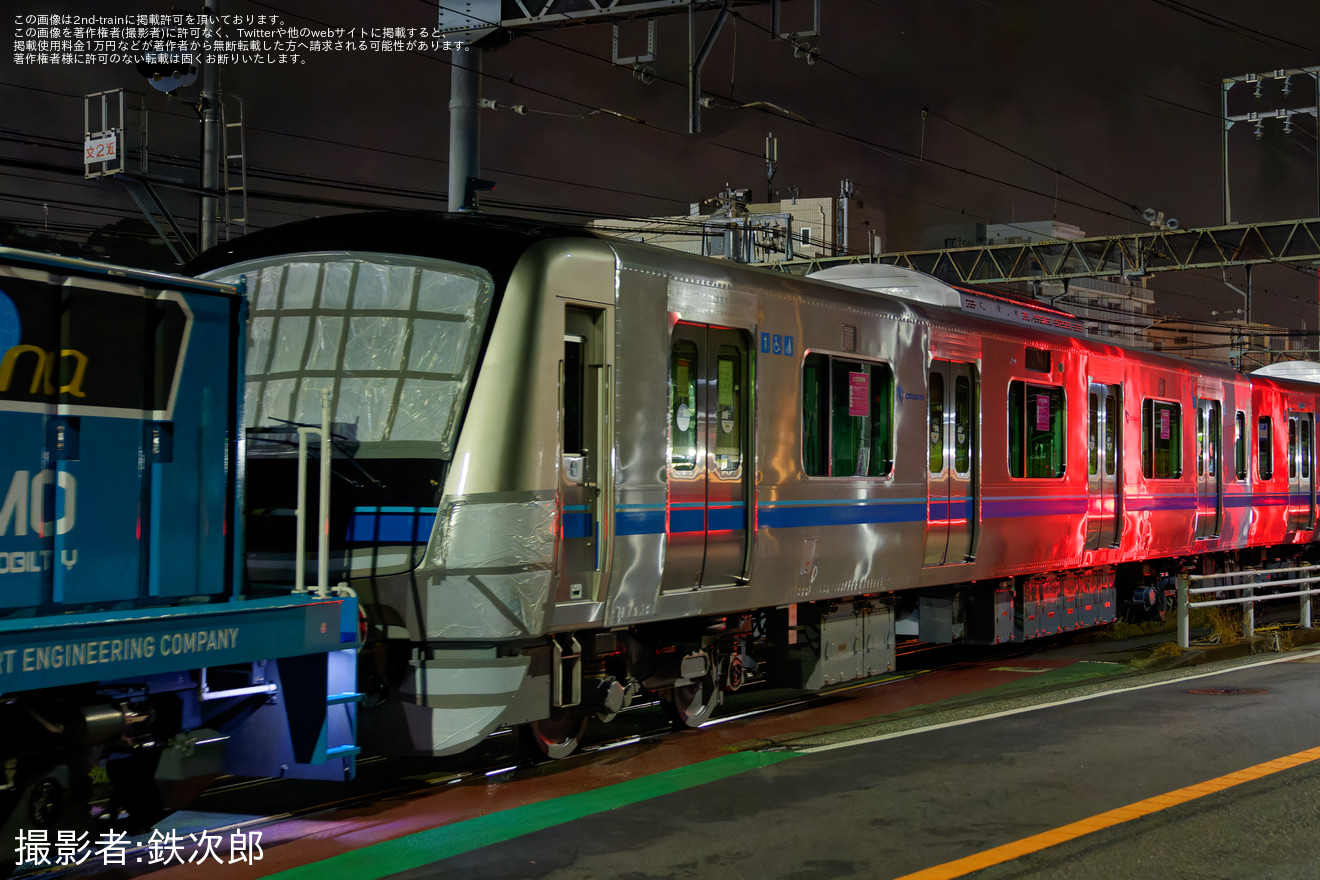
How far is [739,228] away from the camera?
25297 mm

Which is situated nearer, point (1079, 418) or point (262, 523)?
point (262, 523)

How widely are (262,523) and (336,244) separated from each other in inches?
70.5

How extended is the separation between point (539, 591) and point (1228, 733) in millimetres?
5137

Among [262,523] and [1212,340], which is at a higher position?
[1212,340]

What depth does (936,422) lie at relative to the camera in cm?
1213

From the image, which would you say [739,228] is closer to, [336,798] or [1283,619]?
[1283,619]

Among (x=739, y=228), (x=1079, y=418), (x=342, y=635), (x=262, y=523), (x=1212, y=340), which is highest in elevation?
(x=1212, y=340)

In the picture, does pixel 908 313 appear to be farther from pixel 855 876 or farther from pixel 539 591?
pixel 855 876

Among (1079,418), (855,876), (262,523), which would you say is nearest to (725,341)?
(262,523)

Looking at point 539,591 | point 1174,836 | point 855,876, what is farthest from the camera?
point 539,591

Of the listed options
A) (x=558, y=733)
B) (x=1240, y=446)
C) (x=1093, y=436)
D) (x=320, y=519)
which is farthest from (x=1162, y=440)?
(x=320, y=519)

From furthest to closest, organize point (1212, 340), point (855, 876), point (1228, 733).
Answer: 1. point (1212, 340)
2. point (1228, 733)
3. point (855, 876)

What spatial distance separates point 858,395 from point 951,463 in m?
1.79

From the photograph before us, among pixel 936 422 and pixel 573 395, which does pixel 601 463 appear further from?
pixel 936 422
